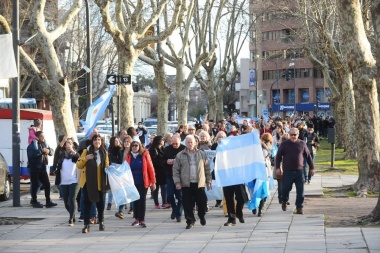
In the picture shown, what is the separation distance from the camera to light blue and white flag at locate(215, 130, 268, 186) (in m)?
17.1

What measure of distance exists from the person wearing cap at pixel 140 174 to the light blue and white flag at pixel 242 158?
128 centimetres

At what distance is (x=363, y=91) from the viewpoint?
21766 mm

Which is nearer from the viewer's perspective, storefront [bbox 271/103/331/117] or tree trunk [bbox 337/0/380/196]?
tree trunk [bbox 337/0/380/196]

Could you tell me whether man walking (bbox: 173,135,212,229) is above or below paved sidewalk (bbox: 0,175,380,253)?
above

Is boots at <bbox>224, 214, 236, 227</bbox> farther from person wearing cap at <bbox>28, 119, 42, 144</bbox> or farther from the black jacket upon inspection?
person wearing cap at <bbox>28, 119, 42, 144</bbox>

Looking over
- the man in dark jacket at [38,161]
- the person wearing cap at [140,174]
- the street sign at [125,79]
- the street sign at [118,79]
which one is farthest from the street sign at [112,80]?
the person wearing cap at [140,174]

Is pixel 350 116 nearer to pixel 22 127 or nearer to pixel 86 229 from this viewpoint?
pixel 22 127

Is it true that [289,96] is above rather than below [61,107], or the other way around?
above

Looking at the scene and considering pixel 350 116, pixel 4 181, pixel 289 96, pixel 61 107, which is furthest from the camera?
pixel 289 96

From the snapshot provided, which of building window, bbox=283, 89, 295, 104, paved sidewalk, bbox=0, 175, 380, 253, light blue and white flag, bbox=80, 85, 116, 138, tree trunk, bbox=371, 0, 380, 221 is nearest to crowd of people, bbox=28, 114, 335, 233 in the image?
paved sidewalk, bbox=0, 175, 380, 253

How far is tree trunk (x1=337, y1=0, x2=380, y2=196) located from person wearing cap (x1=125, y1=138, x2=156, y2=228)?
6.87 metres

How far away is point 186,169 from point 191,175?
0.46 feet

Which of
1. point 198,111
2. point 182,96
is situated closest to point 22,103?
point 182,96

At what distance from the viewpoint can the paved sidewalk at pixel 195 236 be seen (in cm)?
1353
